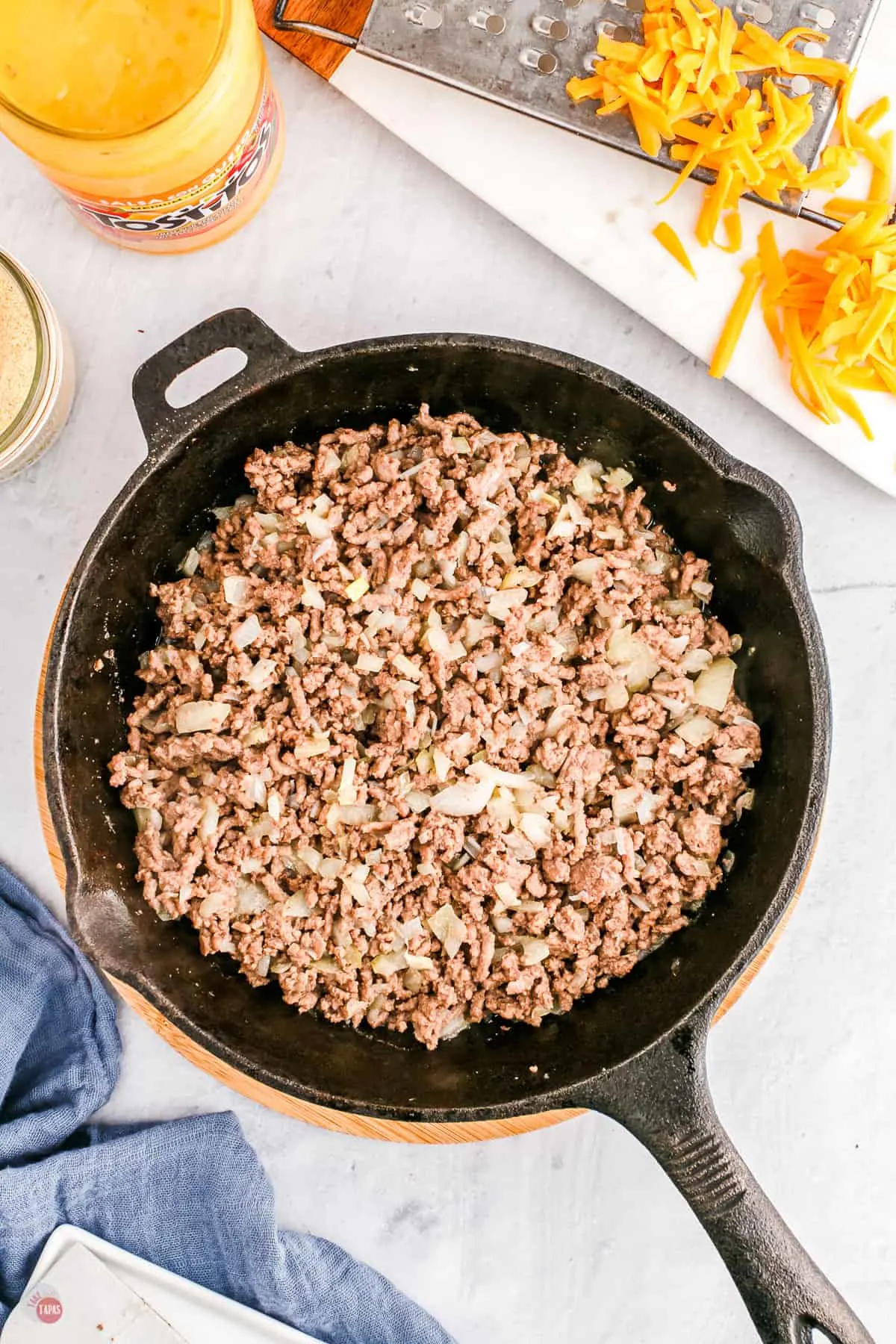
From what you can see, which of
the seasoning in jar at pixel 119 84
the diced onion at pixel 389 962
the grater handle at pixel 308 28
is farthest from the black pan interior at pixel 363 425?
the grater handle at pixel 308 28

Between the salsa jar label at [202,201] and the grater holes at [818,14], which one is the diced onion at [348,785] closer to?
the salsa jar label at [202,201]

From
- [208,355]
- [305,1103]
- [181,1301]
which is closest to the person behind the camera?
[208,355]

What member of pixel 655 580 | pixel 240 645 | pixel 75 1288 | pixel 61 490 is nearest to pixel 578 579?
pixel 655 580

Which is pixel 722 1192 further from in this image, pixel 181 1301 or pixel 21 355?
pixel 21 355

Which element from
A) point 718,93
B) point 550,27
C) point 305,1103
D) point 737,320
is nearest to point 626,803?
point 305,1103

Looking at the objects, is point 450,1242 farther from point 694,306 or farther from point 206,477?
point 694,306
